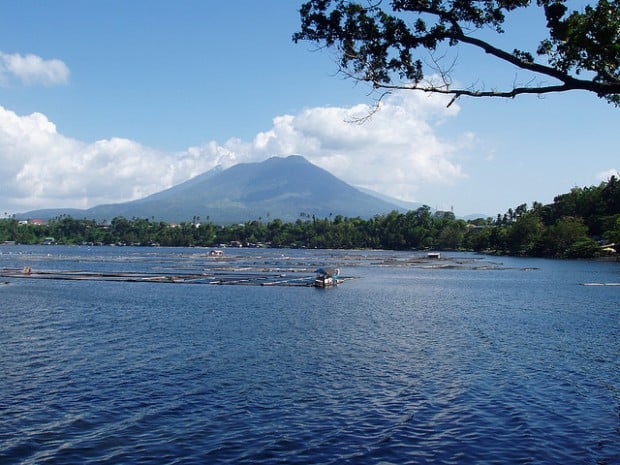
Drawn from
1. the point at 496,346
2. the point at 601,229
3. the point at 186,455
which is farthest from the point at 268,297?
the point at 601,229

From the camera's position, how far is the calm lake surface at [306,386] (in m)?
15.4

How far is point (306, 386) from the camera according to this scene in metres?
21.4

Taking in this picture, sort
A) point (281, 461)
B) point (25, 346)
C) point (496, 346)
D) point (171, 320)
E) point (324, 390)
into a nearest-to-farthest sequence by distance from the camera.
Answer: point (281, 461) < point (324, 390) < point (25, 346) < point (496, 346) < point (171, 320)

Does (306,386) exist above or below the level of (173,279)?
below

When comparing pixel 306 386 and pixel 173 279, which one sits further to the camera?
pixel 173 279

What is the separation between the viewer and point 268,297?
180 feet

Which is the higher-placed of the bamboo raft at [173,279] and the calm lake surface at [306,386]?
the bamboo raft at [173,279]

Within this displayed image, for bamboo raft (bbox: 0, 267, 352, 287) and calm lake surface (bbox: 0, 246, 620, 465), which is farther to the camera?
bamboo raft (bbox: 0, 267, 352, 287)

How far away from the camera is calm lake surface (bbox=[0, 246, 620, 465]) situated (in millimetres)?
15383

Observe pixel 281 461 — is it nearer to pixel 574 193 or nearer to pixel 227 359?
pixel 227 359

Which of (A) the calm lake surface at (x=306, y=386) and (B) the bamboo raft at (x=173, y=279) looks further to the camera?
(B) the bamboo raft at (x=173, y=279)

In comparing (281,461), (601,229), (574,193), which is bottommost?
(281,461)

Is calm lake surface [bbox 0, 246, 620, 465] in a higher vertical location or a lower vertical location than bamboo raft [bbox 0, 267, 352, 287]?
lower

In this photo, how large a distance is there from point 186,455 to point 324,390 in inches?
280
